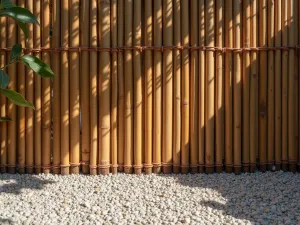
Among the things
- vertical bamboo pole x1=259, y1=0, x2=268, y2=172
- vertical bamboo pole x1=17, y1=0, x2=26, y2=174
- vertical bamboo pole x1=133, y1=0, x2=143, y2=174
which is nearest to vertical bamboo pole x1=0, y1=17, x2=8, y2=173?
vertical bamboo pole x1=17, y1=0, x2=26, y2=174

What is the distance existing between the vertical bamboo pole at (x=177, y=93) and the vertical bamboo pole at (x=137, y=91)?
30cm

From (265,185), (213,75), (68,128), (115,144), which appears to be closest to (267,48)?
(213,75)

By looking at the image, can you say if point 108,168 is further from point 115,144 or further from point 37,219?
point 37,219

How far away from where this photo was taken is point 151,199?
291 centimetres

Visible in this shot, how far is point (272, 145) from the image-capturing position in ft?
11.6

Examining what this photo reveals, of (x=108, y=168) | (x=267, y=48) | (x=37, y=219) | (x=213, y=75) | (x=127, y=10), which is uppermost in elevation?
(x=127, y=10)

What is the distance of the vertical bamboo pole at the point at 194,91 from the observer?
342 centimetres

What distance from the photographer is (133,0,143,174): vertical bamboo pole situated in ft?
11.0

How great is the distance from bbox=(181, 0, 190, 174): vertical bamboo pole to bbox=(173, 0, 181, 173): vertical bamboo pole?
36mm

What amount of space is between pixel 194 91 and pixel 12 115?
61.7 inches

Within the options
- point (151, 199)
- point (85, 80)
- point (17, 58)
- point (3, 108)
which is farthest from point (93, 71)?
point (151, 199)

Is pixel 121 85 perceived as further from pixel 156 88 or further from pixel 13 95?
pixel 13 95

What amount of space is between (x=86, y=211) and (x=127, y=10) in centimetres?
168

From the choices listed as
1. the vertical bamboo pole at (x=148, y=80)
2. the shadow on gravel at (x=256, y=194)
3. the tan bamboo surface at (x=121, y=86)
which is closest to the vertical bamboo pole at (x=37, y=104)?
the tan bamboo surface at (x=121, y=86)
